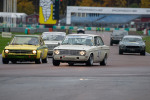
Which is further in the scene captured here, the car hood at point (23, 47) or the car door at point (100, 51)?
the car hood at point (23, 47)

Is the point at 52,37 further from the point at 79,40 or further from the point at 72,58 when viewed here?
the point at 72,58

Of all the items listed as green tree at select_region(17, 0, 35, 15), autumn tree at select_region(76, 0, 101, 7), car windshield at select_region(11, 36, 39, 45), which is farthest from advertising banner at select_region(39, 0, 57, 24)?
green tree at select_region(17, 0, 35, 15)

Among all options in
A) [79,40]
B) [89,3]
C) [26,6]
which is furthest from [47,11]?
[26,6]

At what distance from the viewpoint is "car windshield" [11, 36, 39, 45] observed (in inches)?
957

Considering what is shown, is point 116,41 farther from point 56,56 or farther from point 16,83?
point 16,83

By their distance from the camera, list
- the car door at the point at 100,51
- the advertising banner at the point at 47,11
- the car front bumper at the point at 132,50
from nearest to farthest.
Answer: the car door at the point at 100,51, the car front bumper at the point at 132,50, the advertising banner at the point at 47,11

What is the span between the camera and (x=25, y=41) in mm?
24641

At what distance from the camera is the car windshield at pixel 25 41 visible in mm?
24297

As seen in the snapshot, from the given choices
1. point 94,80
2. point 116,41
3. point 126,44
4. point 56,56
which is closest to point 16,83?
point 94,80

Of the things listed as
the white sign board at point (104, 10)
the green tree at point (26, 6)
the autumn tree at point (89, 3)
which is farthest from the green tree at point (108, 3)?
the white sign board at point (104, 10)

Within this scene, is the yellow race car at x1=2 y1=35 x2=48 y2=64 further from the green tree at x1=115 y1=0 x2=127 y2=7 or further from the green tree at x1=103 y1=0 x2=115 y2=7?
the green tree at x1=115 y1=0 x2=127 y2=7

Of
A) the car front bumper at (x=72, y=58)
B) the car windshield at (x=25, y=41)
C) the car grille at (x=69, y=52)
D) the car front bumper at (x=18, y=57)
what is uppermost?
the car windshield at (x=25, y=41)

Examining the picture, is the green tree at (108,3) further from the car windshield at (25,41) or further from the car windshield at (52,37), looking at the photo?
the car windshield at (25,41)

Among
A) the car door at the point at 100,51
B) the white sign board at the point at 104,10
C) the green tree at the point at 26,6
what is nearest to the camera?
the car door at the point at 100,51
